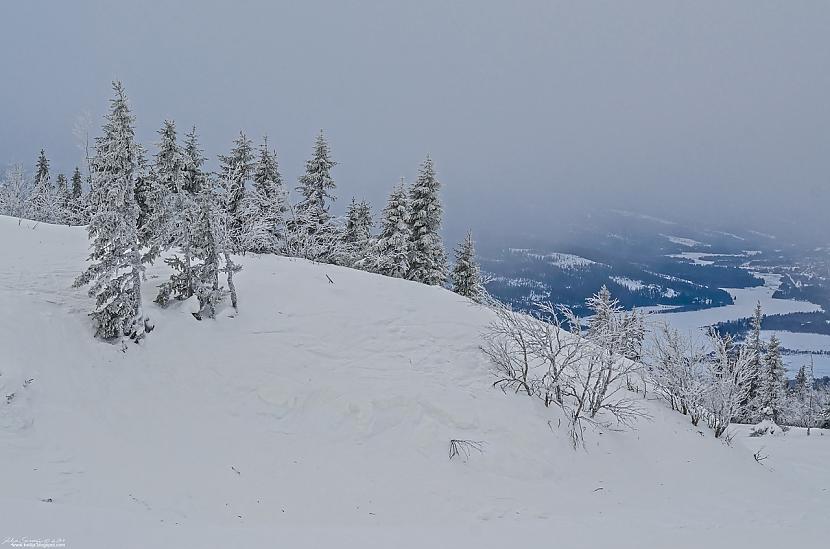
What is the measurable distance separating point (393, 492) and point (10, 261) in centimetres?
1485

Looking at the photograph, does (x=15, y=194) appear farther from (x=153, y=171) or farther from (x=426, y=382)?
(x=426, y=382)

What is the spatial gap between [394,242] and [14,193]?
42.8m

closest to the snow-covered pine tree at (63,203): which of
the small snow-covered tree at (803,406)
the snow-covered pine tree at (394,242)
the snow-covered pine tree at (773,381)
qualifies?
the snow-covered pine tree at (394,242)

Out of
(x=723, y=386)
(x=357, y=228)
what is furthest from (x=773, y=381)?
(x=357, y=228)

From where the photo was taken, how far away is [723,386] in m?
15.7

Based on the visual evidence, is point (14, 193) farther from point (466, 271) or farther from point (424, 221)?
point (466, 271)

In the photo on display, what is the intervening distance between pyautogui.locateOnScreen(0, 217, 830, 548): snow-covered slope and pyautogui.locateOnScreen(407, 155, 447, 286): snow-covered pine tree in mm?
12544

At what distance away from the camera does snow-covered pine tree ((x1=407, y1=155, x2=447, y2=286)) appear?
94.7ft

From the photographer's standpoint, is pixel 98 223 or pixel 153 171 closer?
pixel 98 223

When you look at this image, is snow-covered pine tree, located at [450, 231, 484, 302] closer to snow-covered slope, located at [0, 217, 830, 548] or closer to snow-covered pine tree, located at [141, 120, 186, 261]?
snow-covered slope, located at [0, 217, 830, 548]

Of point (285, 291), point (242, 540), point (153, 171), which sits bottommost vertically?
point (242, 540)

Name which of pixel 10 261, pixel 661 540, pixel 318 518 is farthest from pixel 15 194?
pixel 661 540

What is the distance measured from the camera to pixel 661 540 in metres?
9.21

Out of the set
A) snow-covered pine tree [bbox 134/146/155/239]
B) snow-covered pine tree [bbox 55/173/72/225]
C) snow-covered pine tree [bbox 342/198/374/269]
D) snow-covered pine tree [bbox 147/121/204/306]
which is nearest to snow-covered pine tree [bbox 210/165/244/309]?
snow-covered pine tree [bbox 147/121/204/306]
